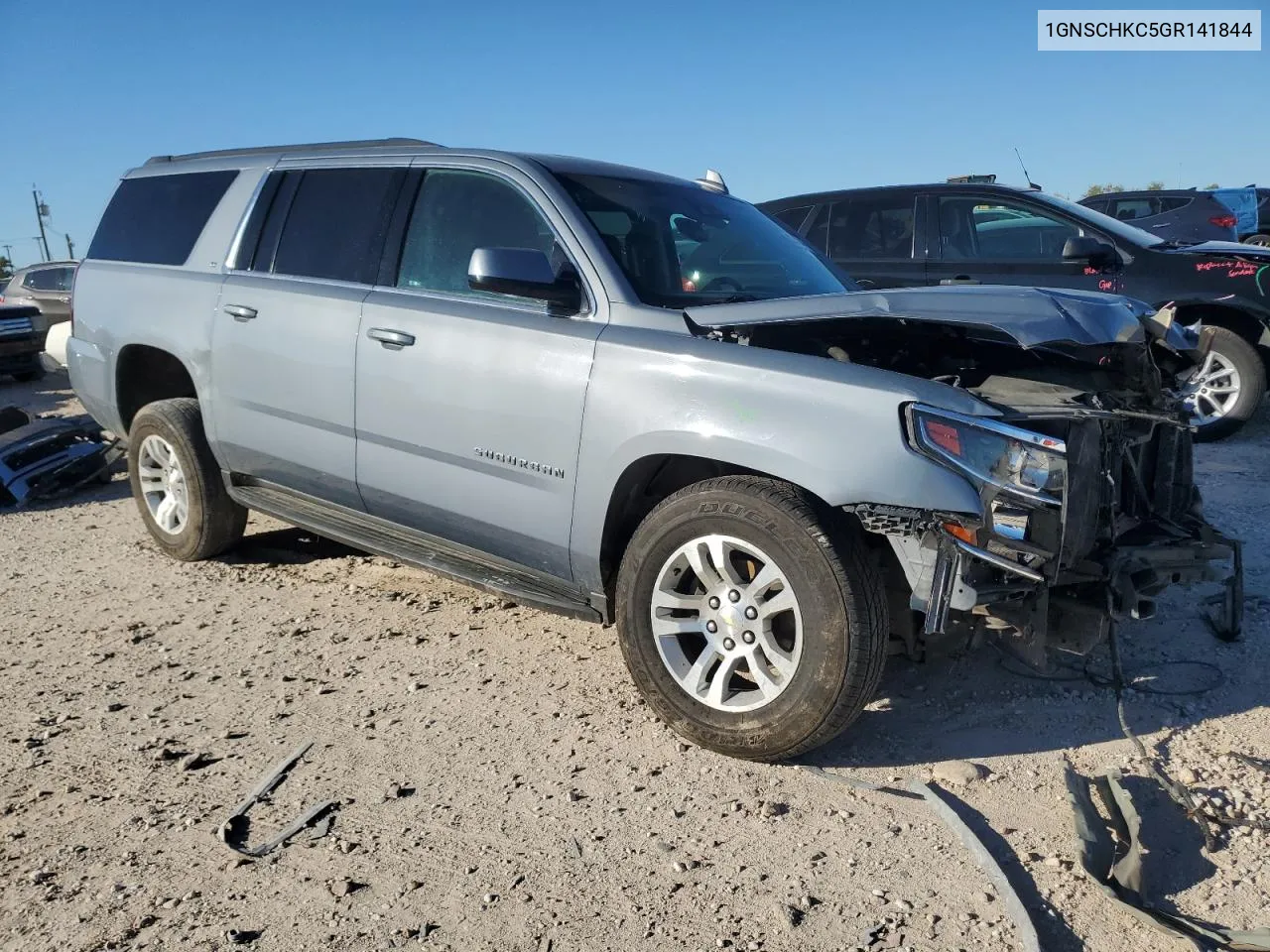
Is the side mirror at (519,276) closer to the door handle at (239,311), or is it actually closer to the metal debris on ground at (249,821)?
the door handle at (239,311)

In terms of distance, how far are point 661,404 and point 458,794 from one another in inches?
52.9

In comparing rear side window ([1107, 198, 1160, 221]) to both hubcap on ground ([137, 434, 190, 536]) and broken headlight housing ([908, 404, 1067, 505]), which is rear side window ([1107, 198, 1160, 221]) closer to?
broken headlight housing ([908, 404, 1067, 505])

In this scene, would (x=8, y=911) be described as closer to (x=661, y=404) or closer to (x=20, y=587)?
(x=661, y=404)

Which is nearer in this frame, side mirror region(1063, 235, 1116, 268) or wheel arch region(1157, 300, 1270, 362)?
side mirror region(1063, 235, 1116, 268)

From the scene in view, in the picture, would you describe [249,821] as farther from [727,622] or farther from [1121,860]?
[1121,860]

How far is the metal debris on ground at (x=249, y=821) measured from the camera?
2.68 meters

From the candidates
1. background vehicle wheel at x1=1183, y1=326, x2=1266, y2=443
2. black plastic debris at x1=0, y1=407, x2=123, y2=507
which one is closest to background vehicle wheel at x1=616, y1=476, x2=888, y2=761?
black plastic debris at x1=0, y1=407, x2=123, y2=507

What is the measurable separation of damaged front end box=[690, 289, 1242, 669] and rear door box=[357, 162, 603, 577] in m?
0.68

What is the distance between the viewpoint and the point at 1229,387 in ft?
24.4

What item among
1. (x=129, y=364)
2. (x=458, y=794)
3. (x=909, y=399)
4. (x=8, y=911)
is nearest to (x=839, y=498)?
(x=909, y=399)

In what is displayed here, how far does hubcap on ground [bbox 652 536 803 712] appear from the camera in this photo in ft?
10.00

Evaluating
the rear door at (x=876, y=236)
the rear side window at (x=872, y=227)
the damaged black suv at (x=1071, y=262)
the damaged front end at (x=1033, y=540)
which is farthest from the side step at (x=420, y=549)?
the rear side window at (x=872, y=227)

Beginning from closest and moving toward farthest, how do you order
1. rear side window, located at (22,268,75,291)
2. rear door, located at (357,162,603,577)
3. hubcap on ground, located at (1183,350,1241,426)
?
rear door, located at (357,162,603,577) → hubcap on ground, located at (1183,350,1241,426) → rear side window, located at (22,268,75,291)

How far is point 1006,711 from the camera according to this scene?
3.47 m
